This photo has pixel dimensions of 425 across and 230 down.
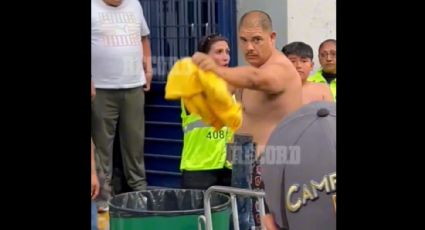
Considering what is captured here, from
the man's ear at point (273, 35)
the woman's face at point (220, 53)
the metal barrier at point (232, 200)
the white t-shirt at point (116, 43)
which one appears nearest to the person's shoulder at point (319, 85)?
the man's ear at point (273, 35)

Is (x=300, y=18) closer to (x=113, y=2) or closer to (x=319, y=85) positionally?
(x=319, y=85)

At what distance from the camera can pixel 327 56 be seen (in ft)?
14.1

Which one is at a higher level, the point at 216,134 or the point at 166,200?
the point at 216,134

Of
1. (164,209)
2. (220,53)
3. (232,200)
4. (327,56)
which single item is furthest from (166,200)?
(327,56)

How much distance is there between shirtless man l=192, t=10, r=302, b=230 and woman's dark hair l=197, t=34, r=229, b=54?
20 cm

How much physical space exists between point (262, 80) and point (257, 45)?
159 mm

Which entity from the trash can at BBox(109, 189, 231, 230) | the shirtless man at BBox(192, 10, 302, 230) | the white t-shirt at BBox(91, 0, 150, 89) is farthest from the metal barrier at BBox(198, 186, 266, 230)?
the white t-shirt at BBox(91, 0, 150, 89)

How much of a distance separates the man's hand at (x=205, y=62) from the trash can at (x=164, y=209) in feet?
1.80

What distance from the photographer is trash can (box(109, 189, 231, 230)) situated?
390cm

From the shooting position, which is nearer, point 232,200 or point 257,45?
point 232,200
